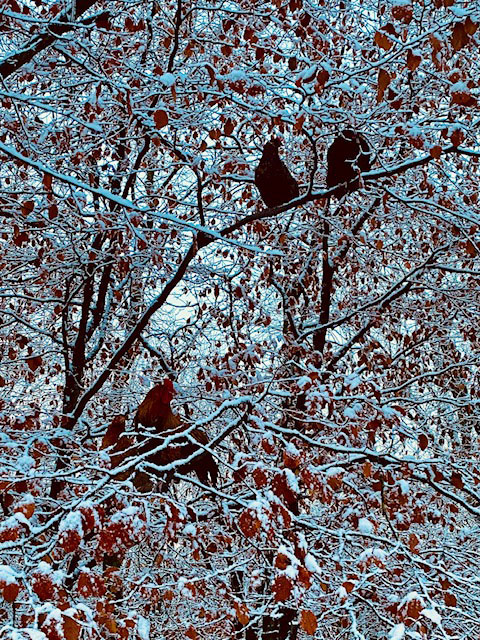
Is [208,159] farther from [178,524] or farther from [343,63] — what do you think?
[178,524]

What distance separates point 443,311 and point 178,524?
15.9 ft

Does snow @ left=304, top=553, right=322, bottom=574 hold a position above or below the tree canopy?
below

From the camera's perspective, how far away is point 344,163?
4.52 meters

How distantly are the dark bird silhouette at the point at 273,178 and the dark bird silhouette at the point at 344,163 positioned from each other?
16.2 inches

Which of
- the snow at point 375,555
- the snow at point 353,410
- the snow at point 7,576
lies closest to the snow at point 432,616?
the snow at point 375,555

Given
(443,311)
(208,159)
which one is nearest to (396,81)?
(208,159)

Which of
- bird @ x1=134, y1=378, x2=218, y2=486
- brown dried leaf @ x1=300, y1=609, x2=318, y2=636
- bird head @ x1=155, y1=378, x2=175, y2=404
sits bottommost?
brown dried leaf @ x1=300, y1=609, x2=318, y2=636

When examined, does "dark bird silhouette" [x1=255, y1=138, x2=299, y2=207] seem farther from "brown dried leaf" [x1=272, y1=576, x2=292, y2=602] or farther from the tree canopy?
"brown dried leaf" [x1=272, y1=576, x2=292, y2=602]

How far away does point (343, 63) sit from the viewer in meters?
6.06

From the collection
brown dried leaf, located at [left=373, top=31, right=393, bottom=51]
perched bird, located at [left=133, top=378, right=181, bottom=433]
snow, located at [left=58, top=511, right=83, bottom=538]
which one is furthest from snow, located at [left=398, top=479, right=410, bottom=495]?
brown dried leaf, located at [left=373, top=31, right=393, bottom=51]

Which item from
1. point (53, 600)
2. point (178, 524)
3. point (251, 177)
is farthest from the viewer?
point (251, 177)

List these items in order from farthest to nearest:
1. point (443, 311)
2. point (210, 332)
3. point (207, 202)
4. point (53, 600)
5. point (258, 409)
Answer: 1. point (210, 332)
2. point (443, 311)
3. point (207, 202)
4. point (258, 409)
5. point (53, 600)

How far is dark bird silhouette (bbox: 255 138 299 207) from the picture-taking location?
4.03 metres

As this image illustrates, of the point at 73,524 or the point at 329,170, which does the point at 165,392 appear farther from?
the point at 329,170
